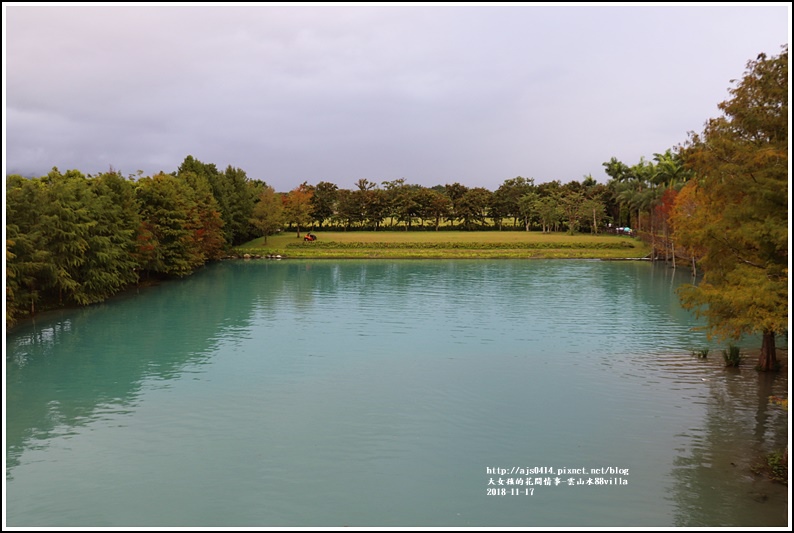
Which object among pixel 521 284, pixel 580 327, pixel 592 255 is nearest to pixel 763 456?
pixel 580 327

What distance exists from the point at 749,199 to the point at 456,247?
7438cm

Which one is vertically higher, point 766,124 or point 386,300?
point 766,124

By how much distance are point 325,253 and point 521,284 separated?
38622mm

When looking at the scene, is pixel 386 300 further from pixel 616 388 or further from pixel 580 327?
pixel 616 388

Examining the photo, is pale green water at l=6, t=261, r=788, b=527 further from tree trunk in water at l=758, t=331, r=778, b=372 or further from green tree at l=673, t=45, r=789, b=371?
green tree at l=673, t=45, r=789, b=371

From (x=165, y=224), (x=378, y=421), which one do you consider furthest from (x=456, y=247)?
(x=378, y=421)

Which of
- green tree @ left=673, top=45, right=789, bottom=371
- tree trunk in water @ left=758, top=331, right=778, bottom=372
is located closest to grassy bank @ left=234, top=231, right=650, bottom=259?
tree trunk in water @ left=758, top=331, right=778, bottom=372

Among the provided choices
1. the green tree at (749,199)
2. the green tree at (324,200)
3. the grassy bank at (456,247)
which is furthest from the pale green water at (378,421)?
the green tree at (324,200)

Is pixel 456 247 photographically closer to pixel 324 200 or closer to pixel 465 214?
pixel 465 214

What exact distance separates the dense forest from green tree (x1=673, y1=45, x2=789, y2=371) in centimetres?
5

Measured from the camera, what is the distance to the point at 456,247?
92.4 metres

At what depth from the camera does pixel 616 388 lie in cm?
2380

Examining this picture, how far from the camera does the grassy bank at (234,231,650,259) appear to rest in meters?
86.9

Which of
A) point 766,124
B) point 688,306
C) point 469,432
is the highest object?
point 766,124
